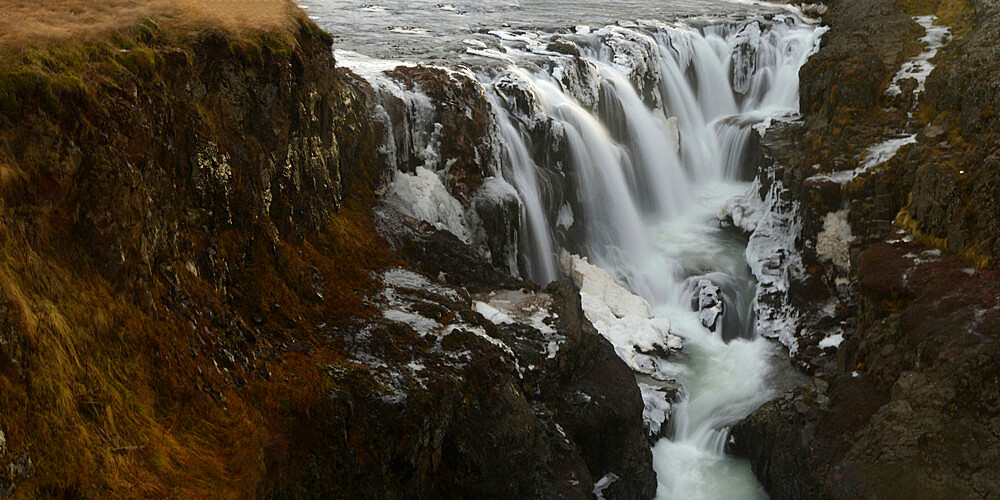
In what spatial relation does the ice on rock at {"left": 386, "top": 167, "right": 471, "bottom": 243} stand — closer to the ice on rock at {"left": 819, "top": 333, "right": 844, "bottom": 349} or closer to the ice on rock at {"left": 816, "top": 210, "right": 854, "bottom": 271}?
the ice on rock at {"left": 819, "top": 333, "right": 844, "bottom": 349}

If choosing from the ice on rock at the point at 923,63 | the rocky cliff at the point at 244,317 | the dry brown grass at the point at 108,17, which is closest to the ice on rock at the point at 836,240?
the ice on rock at the point at 923,63

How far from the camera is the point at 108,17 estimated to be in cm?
1140

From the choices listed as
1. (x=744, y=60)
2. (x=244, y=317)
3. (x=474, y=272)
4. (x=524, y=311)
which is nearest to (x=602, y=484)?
(x=524, y=311)

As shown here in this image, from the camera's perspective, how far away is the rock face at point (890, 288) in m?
12.8

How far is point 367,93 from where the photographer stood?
18.1m

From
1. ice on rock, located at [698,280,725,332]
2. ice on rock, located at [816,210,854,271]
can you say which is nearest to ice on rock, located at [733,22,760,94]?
ice on rock, located at [816,210,854,271]

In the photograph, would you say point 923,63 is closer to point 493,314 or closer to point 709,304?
point 709,304

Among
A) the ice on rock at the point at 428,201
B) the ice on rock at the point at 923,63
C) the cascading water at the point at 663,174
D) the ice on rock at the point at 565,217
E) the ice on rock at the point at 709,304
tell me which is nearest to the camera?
the ice on rock at the point at 428,201

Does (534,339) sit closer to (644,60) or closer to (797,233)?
(797,233)

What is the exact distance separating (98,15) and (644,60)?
78.8ft

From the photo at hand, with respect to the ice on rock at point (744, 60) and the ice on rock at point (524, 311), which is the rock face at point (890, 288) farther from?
the ice on rock at point (744, 60)

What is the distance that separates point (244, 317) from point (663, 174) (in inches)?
802

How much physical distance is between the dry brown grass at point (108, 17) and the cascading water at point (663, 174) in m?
5.81

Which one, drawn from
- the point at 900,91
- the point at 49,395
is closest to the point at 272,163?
the point at 49,395
